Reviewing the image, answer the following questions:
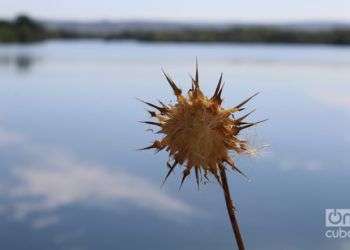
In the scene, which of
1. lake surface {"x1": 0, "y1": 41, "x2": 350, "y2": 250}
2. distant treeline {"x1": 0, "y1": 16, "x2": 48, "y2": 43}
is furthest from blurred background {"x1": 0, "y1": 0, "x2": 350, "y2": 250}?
distant treeline {"x1": 0, "y1": 16, "x2": 48, "y2": 43}

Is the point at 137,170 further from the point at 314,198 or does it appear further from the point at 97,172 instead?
the point at 314,198

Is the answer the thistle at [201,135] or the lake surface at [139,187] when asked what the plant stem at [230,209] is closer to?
the thistle at [201,135]

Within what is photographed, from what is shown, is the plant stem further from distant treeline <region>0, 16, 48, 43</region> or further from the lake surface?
distant treeline <region>0, 16, 48, 43</region>

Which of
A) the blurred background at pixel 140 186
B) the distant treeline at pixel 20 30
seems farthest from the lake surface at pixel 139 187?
the distant treeline at pixel 20 30

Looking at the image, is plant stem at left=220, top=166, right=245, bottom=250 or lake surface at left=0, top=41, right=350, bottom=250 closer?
plant stem at left=220, top=166, right=245, bottom=250

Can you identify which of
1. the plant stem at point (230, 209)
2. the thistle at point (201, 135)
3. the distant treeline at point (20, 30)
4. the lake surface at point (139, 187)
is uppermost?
the distant treeline at point (20, 30)

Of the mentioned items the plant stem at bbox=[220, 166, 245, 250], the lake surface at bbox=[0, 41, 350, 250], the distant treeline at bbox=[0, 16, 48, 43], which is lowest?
the plant stem at bbox=[220, 166, 245, 250]

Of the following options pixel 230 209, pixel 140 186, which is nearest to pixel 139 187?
pixel 140 186

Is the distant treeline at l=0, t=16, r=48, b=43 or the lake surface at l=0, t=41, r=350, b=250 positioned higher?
the distant treeline at l=0, t=16, r=48, b=43
